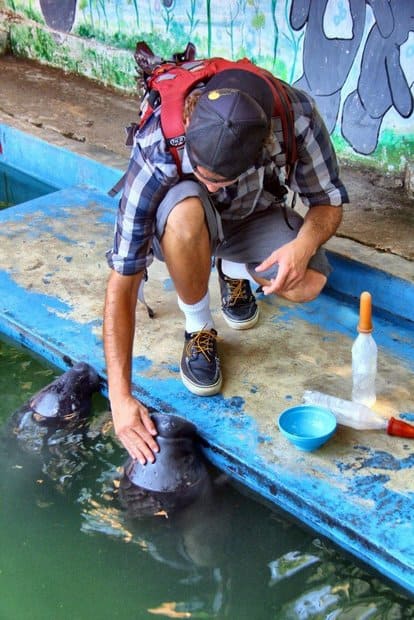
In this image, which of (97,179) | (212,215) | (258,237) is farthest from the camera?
(97,179)

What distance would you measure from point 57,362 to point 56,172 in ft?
6.61

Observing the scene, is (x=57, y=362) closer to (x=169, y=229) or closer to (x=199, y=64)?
(x=169, y=229)

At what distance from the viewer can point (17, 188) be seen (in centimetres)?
525

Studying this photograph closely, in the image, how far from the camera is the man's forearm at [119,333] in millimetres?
2691

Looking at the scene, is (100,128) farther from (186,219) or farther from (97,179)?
(186,219)

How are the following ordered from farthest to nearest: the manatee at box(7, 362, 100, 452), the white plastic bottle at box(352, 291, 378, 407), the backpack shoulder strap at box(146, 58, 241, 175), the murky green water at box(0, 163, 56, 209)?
the murky green water at box(0, 163, 56, 209) < the manatee at box(7, 362, 100, 452) < the white plastic bottle at box(352, 291, 378, 407) < the backpack shoulder strap at box(146, 58, 241, 175)

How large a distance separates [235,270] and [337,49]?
1.73m

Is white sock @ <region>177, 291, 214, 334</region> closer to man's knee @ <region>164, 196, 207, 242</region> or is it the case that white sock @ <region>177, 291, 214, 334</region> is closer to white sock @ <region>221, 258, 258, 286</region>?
white sock @ <region>221, 258, 258, 286</region>

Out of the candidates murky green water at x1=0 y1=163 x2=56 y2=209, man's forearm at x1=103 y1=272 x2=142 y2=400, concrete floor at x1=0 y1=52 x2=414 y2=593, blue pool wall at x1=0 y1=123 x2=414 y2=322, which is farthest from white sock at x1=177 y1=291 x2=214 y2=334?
murky green water at x1=0 y1=163 x2=56 y2=209

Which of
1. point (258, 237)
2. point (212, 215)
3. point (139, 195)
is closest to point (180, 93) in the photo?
point (139, 195)

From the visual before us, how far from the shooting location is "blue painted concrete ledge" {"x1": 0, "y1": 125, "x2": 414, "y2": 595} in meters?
2.65

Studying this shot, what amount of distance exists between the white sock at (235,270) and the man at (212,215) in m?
0.06

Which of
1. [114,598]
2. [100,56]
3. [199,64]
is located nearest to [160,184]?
[199,64]

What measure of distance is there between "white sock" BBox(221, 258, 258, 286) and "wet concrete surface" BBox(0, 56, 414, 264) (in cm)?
72
